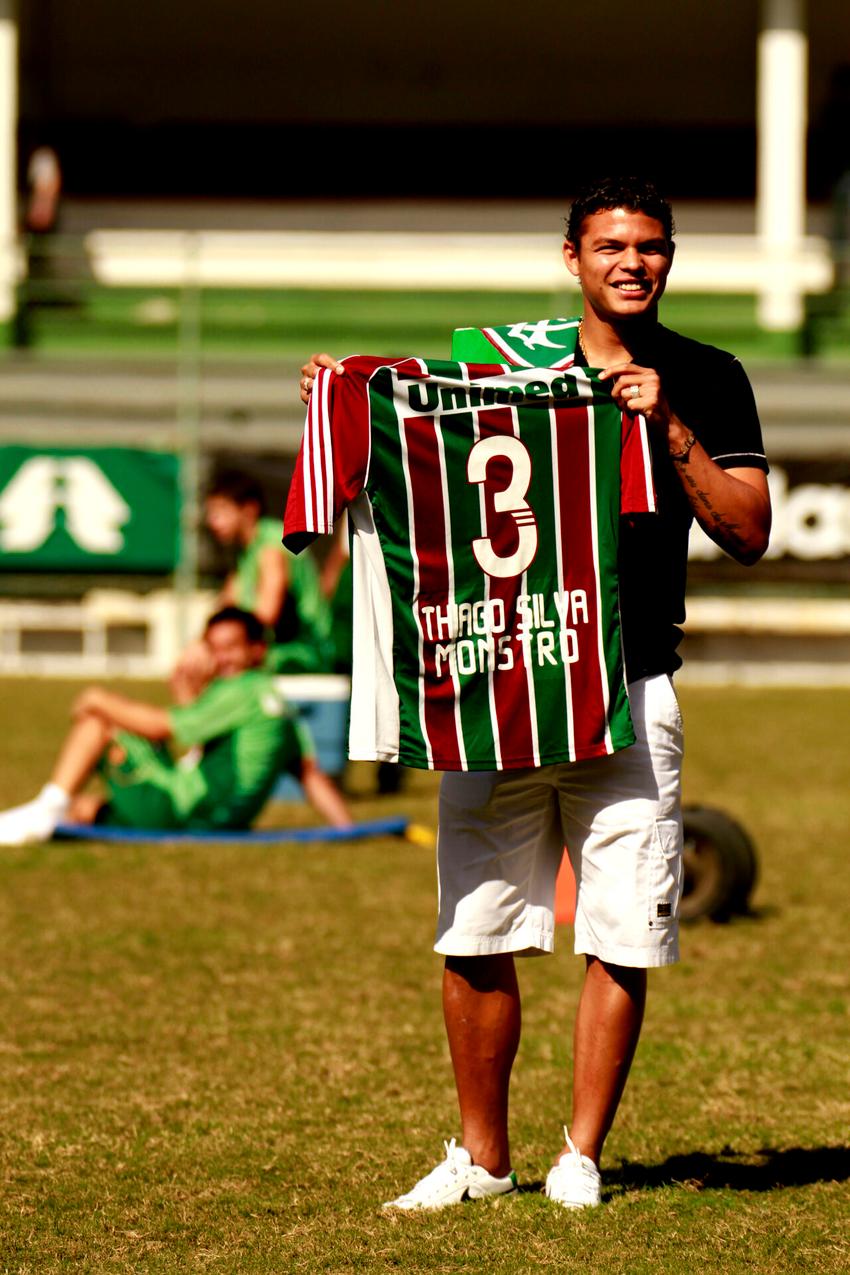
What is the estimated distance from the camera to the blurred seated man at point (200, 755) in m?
8.67

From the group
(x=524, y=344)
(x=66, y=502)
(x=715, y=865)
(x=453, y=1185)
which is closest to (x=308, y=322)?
(x=66, y=502)

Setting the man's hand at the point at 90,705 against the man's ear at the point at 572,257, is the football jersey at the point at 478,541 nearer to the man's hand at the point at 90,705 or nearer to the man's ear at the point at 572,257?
the man's ear at the point at 572,257

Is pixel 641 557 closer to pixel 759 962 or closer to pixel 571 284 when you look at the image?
pixel 759 962

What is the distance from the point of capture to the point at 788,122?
69.8 ft

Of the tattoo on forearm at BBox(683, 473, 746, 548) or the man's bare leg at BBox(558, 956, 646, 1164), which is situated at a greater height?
the tattoo on forearm at BBox(683, 473, 746, 548)

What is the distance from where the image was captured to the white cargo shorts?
3.84 metres

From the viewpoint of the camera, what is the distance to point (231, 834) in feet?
29.4

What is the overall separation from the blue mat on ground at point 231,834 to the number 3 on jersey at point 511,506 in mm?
5130

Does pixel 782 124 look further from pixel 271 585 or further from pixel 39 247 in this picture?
pixel 271 585

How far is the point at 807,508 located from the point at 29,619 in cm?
749

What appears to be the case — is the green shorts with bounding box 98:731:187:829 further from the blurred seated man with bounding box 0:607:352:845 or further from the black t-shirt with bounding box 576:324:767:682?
the black t-shirt with bounding box 576:324:767:682

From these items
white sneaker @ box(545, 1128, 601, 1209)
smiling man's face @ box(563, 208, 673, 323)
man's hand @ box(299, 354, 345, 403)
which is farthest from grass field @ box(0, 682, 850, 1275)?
smiling man's face @ box(563, 208, 673, 323)

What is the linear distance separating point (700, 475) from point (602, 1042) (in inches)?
43.6

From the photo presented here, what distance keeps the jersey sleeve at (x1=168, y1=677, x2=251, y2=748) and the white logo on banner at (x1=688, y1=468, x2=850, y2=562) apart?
34.9 ft
